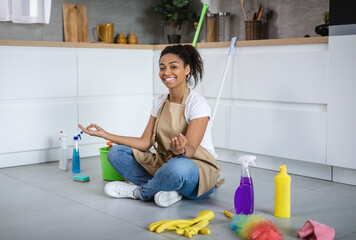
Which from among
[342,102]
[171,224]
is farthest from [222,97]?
[171,224]

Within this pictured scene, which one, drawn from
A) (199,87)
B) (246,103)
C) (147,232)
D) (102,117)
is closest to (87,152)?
(102,117)

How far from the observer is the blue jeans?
2305 millimetres

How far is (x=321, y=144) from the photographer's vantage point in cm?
295

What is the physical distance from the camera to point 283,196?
2275mm

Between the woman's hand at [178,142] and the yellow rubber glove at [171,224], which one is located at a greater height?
the woman's hand at [178,142]

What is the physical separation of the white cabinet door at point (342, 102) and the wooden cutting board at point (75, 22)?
7.12ft

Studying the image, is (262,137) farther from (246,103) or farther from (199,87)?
(199,87)

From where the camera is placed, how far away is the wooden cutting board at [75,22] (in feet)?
13.5

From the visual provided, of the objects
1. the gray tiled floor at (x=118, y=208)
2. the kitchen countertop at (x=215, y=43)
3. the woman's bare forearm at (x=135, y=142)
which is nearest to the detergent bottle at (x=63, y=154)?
the gray tiled floor at (x=118, y=208)

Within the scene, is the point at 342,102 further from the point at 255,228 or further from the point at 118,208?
the point at 118,208

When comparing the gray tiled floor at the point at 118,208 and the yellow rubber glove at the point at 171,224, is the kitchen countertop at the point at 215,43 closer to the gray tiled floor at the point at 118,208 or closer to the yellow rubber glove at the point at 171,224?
the gray tiled floor at the point at 118,208

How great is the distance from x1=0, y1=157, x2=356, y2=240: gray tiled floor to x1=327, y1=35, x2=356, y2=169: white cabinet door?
0.64 feet

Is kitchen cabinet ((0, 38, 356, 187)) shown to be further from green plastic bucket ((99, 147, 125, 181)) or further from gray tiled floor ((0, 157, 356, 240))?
green plastic bucket ((99, 147, 125, 181))

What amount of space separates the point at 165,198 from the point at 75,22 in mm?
2272
